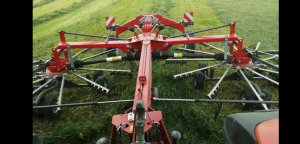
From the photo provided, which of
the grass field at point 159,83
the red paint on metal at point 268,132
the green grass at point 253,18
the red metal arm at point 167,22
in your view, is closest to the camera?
the red paint on metal at point 268,132

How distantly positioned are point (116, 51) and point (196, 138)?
347 cm

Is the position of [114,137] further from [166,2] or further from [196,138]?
[166,2]

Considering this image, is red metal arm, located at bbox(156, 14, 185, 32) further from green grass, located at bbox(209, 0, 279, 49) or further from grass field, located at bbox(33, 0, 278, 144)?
green grass, located at bbox(209, 0, 279, 49)

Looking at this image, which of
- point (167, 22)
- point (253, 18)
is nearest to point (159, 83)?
point (167, 22)

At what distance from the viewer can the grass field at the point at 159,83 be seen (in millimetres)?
4355

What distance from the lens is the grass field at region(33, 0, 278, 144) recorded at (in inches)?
171

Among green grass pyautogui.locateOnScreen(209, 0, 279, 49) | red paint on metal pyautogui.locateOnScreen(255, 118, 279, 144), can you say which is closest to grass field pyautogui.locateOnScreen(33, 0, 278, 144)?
green grass pyautogui.locateOnScreen(209, 0, 279, 49)

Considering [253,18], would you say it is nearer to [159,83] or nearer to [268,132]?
[159,83]

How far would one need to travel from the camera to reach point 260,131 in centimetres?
229

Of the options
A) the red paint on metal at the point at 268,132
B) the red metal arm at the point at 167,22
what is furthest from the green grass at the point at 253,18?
the red paint on metal at the point at 268,132

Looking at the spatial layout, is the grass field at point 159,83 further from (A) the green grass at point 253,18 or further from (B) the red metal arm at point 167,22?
(B) the red metal arm at point 167,22

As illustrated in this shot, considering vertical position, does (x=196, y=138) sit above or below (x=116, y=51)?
below

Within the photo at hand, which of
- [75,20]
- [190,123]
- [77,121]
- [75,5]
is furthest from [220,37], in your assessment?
[75,5]

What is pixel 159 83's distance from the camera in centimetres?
→ 572
